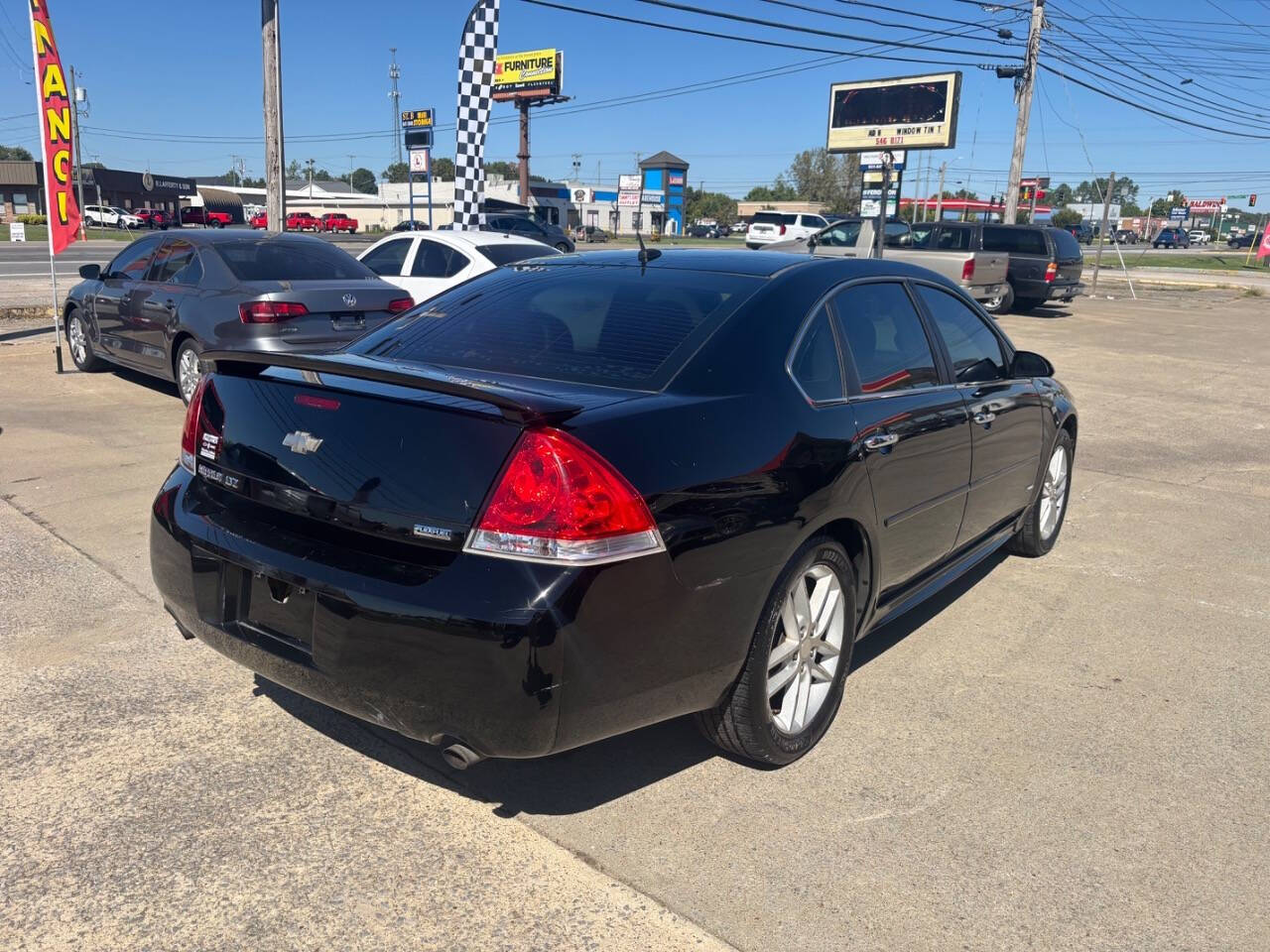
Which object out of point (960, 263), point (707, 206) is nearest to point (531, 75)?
point (960, 263)

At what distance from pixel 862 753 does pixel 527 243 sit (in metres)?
8.88

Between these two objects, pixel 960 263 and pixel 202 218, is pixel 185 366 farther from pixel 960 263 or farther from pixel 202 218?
pixel 202 218

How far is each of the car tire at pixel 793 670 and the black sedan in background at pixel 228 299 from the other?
215 inches

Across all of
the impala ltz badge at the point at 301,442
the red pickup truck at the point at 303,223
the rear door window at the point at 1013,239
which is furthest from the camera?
the red pickup truck at the point at 303,223

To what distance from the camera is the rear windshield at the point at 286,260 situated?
26.7ft

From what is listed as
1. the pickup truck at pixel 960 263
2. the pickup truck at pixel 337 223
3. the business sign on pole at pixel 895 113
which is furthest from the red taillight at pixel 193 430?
the pickup truck at pixel 337 223

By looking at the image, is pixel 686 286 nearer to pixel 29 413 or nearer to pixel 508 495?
pixel 508 495

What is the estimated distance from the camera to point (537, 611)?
2.39 m

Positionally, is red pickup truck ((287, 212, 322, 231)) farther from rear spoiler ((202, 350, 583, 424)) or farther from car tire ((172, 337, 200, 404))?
rear spoiler ((202, 350, 583, 424))

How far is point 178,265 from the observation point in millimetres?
8523

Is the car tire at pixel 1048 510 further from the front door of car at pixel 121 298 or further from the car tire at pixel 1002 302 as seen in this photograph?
the car tire at pixel 1002 302

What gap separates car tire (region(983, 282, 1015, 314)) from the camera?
18.8m

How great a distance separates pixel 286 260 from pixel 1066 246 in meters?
18.4

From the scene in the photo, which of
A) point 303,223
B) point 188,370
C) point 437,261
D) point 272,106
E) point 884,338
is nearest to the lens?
point 884,338
